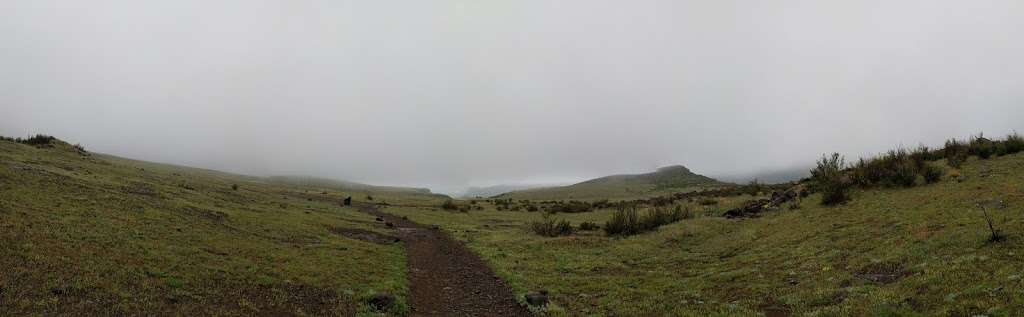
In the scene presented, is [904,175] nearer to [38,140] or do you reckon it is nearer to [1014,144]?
[1014,144]

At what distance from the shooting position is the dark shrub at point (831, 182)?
3488 centimetres

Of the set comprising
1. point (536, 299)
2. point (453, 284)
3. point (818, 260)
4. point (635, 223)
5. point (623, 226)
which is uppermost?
point (818, 260)

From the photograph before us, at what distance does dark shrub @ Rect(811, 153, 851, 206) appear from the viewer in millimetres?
34875

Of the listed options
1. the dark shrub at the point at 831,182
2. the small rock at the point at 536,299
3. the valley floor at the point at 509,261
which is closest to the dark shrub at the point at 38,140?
the valley floor at the point at 509,261

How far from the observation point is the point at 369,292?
20.1 metres

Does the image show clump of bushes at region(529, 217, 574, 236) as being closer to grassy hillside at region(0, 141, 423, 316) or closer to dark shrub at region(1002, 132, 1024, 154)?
grassy hillside at region(0, 141, 423, 316)

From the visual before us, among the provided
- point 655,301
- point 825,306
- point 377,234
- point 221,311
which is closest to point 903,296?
point 825,306

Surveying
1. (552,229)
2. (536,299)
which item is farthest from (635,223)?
(536,299)

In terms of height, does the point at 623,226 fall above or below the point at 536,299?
above

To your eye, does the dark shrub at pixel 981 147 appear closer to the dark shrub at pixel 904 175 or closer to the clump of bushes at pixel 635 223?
the dark shrub at pixel 904 175

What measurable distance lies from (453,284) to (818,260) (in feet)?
57.5

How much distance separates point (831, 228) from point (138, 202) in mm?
42623

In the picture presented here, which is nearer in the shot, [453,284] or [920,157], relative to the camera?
[453,284]

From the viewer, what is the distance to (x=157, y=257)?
63.2 feet
